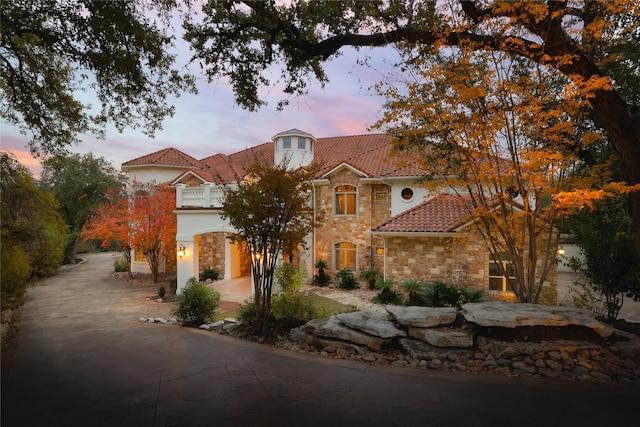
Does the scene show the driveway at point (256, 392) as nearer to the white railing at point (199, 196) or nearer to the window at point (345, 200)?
the white railing at point (199, 196)

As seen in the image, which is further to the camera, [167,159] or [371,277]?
[167,159]

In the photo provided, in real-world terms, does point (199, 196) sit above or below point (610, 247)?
above

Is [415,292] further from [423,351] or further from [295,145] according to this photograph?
[295,145]

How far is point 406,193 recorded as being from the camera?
15.0 metres

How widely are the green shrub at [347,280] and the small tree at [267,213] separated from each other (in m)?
8.18

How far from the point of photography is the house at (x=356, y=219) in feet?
39.6

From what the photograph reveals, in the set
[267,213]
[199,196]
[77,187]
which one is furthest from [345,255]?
[77,187]

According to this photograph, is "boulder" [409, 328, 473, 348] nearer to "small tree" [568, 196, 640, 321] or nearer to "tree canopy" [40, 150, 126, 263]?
"small tree" [568, 196, 640, 321]

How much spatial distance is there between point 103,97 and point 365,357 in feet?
22.4

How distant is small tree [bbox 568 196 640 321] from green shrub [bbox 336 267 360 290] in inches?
359

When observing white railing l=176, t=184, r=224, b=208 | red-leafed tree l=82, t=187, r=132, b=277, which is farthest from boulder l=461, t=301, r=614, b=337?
red-leafed tree l=82, t=187, r=132, b=277

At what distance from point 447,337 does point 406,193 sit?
401 inches

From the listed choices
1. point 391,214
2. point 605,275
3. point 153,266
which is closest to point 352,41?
point 605,275

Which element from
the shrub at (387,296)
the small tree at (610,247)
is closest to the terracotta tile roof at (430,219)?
the shrub at (387,296)
